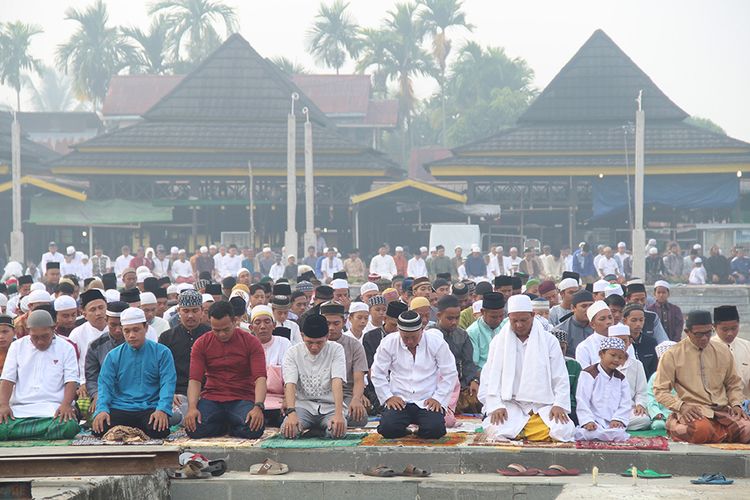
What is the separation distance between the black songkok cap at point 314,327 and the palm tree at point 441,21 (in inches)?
2213

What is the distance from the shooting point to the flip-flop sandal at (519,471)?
9922 millimetres

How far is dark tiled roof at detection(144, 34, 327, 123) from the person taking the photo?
131 feet

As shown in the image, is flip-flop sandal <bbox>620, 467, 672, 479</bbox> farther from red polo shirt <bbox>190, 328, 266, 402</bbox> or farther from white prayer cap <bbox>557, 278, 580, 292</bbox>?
white prayer cap <bbox>557, 278, 580, 292</bbox>

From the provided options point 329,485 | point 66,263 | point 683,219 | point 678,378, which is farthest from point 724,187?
point 329,485

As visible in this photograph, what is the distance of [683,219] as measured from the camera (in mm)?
36062

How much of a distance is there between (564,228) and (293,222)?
26.6 feet

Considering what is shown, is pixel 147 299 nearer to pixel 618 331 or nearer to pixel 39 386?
pixel 39 386

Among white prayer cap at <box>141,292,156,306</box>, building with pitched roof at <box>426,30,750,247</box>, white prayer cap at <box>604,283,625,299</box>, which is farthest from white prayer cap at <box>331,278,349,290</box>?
building with pitched roof at <box>426,30,750,247</box>

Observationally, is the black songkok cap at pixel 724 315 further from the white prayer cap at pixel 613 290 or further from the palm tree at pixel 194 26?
the palm tree at pixel 194 26

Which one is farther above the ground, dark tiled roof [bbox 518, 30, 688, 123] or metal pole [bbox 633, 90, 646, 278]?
dark tiled roof [bbox 518, 30, 688, 123]

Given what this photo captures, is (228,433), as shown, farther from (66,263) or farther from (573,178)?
(573,178)

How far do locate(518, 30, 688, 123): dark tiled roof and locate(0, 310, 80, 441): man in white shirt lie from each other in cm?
2849

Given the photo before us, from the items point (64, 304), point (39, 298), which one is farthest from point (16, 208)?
point (64, 304)

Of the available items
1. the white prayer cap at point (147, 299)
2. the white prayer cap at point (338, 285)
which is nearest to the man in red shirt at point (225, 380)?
the white prayer cap at point (147, 299)
